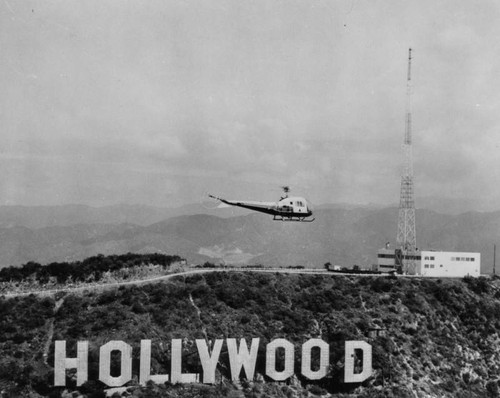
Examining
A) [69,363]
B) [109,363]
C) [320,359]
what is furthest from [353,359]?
[69,363]

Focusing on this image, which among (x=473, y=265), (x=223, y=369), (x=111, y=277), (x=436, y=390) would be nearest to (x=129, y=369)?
(x=223, y=369)

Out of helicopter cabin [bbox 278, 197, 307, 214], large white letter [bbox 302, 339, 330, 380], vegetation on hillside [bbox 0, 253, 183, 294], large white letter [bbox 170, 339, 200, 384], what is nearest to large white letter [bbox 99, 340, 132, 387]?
A: large white letter [bbox 170, 339, 200, 384]

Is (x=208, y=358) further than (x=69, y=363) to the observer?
Yes

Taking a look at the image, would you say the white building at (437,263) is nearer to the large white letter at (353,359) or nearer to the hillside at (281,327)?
the hillside at (281,327)

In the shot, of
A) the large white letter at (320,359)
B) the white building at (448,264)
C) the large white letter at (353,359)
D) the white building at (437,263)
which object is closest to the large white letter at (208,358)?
the large white letter at (320,359)

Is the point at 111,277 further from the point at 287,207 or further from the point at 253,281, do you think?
the point at 287,207

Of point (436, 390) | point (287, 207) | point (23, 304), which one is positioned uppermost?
point (287, 207)

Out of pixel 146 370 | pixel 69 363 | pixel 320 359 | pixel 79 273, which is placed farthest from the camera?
pixel 79 273

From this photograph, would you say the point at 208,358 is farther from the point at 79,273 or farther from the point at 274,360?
the point at 79,273
